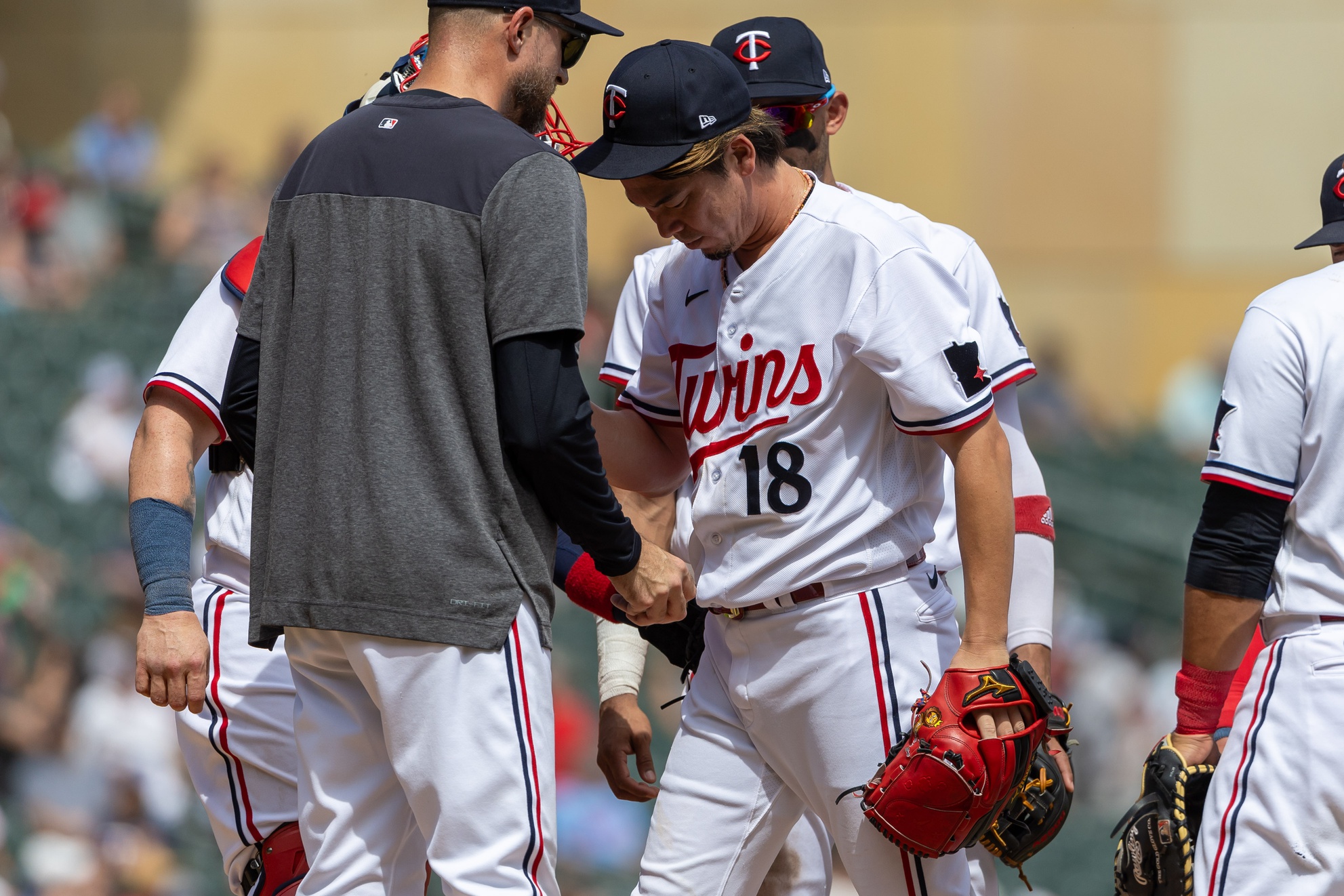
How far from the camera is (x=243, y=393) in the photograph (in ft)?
8.77

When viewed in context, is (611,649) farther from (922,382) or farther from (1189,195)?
(1189,195)

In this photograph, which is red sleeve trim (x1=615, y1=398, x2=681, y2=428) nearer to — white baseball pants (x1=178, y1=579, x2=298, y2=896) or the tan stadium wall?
white baseball pants (x1=178, y1=579, x2=298, y2=896)

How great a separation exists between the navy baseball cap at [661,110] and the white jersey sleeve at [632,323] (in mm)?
557

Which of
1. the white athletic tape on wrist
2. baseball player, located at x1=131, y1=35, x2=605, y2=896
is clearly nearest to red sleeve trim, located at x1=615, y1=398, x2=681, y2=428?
the white athletic tape on wrist

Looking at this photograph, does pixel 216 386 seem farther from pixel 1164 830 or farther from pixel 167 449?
pixel 1164 830

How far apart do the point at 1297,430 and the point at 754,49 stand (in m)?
1.42

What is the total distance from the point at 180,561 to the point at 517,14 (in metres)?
1.15

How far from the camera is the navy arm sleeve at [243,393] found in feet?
8.68

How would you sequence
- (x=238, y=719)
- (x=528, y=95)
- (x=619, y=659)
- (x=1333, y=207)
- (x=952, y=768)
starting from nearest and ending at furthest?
(x=952, y=768) < (x=528, y=95) < (x=1333, y=207) < (x=238, y=719) < (x=619, y=659)

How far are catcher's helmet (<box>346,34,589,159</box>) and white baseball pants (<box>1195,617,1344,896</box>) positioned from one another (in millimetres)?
1607

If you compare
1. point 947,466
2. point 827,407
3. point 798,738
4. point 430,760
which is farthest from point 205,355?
point 947,466

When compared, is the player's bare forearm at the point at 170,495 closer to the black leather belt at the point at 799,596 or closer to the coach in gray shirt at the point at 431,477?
the coach in gray shirt at the point at 431,477

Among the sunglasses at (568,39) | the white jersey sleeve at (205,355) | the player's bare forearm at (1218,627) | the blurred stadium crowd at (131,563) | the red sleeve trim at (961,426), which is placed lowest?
the blurred stadium crowd at (131,563)

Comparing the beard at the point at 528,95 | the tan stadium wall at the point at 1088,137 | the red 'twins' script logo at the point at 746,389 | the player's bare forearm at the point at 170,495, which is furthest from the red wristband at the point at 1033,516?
the tan stadium wall at the point at 1088,137
